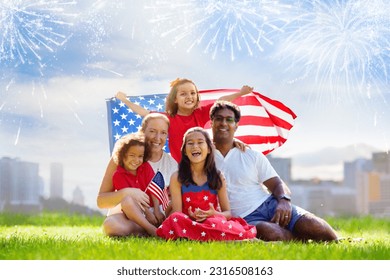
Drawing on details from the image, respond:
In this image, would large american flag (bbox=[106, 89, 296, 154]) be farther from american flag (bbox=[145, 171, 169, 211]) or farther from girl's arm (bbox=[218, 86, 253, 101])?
american flag (bbox=[145, 171, 169, 211])

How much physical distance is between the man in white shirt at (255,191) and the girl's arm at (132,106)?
1.91 m

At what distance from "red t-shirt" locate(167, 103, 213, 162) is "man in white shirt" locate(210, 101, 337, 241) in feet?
1.97

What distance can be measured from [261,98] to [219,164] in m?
2.37

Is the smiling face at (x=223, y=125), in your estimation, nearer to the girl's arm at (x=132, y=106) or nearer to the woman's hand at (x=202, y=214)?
the woman's hand at (x=202, y=214)

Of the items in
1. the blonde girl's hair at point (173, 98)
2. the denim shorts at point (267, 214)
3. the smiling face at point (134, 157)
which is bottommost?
the denim shorts at point (267, 214)

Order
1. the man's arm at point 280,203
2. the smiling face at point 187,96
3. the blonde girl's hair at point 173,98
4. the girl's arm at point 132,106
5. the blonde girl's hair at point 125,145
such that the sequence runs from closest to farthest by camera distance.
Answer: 1. the man's arm at point 280,203
2. the blonde girl's hair at point 125,145
3. the smiling face at point 187,96
4. the blonde girl's hair at point 173,98
5. the girl's arm at point 132,106

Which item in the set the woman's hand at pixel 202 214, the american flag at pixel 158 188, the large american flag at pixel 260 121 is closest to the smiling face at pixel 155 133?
the american flag at pixel 158 188

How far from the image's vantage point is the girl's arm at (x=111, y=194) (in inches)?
274

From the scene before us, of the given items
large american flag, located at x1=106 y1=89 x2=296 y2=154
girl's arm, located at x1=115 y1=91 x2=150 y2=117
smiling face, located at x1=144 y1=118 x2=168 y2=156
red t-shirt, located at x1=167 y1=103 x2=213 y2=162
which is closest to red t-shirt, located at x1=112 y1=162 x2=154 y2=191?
smiling face, located at x1=144 y1=118 x2=168 y2=156

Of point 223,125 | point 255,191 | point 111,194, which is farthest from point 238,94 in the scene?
point 111,194

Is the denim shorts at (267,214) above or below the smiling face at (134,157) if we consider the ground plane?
below

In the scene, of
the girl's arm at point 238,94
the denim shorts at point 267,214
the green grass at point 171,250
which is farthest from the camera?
the girl's arm at point 238,94

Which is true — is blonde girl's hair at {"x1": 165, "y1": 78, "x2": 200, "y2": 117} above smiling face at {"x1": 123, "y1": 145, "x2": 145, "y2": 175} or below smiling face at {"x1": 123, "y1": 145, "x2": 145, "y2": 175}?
above

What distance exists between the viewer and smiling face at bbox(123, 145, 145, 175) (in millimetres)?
6957
